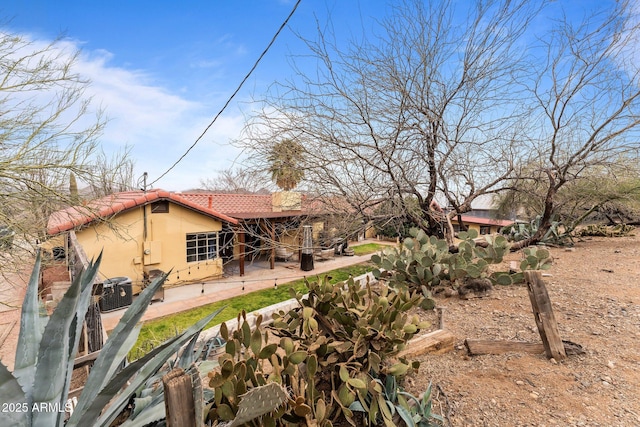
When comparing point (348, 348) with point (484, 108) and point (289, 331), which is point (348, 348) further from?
point (484, 108)

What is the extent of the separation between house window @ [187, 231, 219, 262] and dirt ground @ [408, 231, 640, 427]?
9.29m

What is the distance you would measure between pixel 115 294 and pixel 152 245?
2.07 metres

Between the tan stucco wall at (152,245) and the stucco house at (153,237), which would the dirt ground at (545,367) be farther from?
the tan stucco wall at (152,245)

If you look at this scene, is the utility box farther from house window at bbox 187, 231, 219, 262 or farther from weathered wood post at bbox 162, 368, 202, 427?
weathered wood post at bbox 162, 368, 202, 427

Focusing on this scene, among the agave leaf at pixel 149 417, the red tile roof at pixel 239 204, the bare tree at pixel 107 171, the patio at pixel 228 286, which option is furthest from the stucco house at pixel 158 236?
the agave leaf at pixel 149 417

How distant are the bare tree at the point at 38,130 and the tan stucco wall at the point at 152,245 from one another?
11.6ft

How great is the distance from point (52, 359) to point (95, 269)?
2.09 feet

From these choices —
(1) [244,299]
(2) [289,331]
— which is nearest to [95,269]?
(2) [289,331]

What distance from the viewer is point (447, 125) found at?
5.04 meters

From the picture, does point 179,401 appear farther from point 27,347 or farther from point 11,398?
point 27,347

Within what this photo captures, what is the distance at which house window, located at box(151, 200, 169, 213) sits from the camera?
9.67 meters

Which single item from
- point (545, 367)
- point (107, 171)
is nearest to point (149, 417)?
point (545, 367)

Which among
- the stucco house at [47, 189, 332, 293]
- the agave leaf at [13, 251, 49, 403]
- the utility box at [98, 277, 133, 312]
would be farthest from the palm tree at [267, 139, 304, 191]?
the utility box at [98, 277, 133, 312]

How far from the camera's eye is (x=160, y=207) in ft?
32.2
